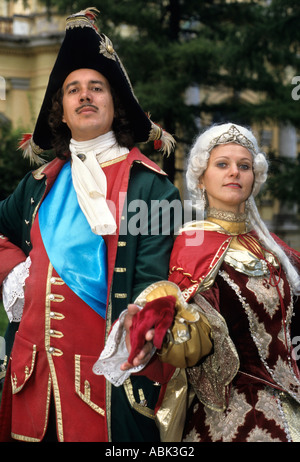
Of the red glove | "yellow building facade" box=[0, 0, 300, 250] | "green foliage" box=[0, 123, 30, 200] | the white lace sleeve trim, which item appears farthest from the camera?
"yellow building facade" box=[0, 0, 300, 250]

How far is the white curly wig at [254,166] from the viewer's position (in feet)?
8.51

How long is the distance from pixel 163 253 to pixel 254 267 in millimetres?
368

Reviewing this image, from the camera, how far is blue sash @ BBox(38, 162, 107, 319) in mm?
2455

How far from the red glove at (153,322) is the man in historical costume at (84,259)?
0.15 m

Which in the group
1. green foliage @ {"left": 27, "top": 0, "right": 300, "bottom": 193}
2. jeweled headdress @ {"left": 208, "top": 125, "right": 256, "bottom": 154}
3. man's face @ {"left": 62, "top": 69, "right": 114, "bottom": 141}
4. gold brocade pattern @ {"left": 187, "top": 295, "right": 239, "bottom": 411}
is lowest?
gold brocade pattern @ {"left": 187, "top": 295, "right": 239, "bottom": 411}

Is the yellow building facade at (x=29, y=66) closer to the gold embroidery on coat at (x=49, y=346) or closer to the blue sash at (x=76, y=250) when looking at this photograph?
the blue sash at (x=76, y=250)

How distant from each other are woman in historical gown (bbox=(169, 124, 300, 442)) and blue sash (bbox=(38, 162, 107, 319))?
303 millimetres

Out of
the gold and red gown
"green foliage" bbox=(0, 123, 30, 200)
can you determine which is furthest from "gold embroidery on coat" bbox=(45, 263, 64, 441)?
"green foliage" bbox=(0, 123, 30, 200)

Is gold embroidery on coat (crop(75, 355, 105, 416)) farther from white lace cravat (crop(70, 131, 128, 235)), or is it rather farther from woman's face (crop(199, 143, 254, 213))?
woman's face (crop(199, 143, 254, 213))

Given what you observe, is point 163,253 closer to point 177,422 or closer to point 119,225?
point 119,225

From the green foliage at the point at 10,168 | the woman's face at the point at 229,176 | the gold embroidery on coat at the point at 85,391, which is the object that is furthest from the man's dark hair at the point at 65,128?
the green foliage at the point at 10,168

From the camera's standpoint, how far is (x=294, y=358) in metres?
2.54

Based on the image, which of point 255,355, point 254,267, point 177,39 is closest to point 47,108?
point 254,267

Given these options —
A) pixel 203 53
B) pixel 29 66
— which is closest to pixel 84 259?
pixel 203 53
